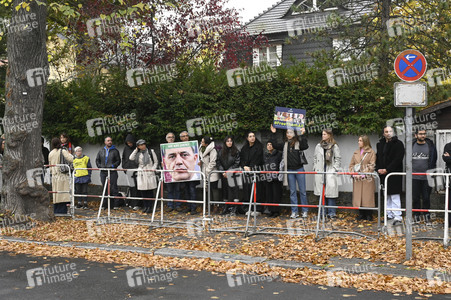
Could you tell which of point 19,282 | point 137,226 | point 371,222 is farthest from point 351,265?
point 137,226

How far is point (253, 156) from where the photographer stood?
44.1 ft

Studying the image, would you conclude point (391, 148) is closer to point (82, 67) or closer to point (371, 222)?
point (371, 222)

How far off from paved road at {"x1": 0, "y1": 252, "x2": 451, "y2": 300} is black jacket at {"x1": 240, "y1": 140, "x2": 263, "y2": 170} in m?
5.45

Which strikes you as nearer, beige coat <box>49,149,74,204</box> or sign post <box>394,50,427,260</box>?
sign post <box>394,50,427,260</box>

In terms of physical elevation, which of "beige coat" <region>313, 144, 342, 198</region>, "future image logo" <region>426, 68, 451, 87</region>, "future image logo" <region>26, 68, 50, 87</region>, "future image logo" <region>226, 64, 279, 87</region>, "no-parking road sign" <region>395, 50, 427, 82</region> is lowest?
"beige coat" <region>313, 144, 342, 198</region>

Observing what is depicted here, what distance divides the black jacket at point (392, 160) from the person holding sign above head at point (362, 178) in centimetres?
27

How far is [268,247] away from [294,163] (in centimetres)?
359

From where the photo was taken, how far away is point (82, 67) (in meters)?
20.9

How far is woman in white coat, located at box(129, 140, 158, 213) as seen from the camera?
14102 mm

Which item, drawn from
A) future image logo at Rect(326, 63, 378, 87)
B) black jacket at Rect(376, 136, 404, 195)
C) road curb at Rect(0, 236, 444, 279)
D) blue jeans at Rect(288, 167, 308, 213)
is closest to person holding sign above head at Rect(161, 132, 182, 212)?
blue jeans at Rect(288, 167, 308, 213)

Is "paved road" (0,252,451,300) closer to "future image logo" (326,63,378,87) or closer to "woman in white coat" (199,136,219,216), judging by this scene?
"woman in white coat" (199,136,219,216)

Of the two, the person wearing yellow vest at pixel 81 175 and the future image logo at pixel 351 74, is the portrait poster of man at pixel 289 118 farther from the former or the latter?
the person wearing yellow vest at pixel 81 175

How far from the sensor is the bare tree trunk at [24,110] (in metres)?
12.4

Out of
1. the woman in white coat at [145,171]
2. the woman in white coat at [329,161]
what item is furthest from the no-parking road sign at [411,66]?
the woman in white coat at [145,171]
